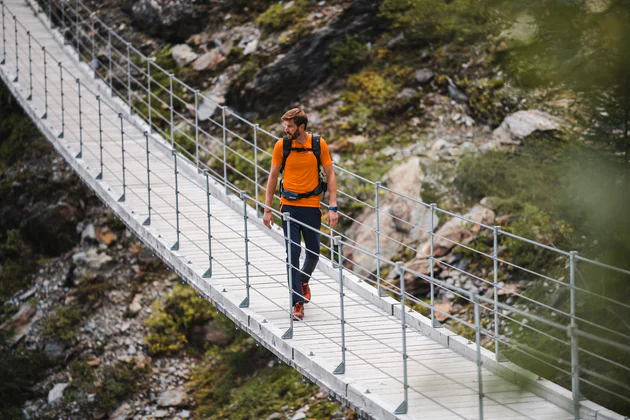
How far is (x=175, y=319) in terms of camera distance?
351 inches

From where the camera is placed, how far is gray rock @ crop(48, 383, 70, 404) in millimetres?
8469

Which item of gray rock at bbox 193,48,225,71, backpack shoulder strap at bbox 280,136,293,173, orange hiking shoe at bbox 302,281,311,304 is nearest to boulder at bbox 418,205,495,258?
orange hiking shoe at bbox 302,281,311,304

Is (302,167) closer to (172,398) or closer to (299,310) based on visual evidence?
(299,310)

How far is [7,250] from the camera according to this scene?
423 inches

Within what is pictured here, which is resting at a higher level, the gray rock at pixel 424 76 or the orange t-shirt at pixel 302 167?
the orange t-shirt at pixel 302 167

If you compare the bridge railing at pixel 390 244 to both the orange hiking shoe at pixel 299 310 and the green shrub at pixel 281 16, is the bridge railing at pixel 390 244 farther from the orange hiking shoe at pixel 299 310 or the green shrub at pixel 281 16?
the green shrub at pixel 281 16

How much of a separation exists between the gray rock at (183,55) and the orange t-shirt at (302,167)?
669 cm

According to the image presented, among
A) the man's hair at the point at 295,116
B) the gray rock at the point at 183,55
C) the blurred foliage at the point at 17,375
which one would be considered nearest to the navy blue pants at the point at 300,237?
the man's hair at the point at 295,116

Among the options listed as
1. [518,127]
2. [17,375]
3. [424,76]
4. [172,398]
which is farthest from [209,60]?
[172,398]

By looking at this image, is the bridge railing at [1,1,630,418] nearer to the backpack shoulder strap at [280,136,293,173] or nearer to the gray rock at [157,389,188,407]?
the backpack shoulder strap at [280,136,293,173]

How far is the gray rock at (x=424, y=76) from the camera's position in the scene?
33.2 ft

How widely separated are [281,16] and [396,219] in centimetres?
425

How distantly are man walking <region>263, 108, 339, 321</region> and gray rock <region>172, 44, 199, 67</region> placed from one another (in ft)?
21.5

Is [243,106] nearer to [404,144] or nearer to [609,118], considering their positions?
[404,144]
